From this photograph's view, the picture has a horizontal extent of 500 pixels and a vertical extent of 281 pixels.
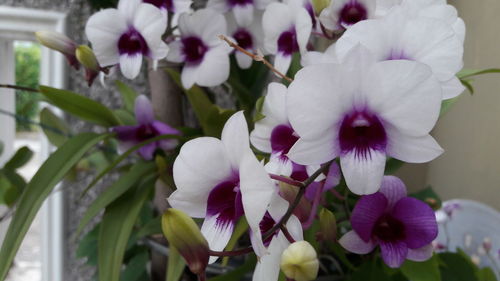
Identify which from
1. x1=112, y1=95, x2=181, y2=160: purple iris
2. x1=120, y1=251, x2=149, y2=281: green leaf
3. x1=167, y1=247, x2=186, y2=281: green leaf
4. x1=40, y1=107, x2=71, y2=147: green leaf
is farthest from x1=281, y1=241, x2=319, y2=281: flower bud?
x1=40, y1=107, x2=71, y2=147: green leaf

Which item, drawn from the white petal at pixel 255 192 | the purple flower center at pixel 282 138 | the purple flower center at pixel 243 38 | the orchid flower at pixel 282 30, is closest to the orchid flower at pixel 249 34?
the purple flower center at pixel 243 38

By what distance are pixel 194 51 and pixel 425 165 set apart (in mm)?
488

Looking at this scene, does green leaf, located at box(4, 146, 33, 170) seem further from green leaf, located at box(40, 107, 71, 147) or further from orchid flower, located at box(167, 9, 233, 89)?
orchid flower, located at box(167, 9, 233, 89)

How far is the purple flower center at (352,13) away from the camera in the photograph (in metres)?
0.35

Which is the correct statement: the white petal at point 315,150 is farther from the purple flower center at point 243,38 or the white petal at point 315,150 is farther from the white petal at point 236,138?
the purple flower center at point 243,38

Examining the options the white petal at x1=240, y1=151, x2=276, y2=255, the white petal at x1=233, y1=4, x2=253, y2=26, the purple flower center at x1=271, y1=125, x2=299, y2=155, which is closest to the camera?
the white petal at x1=240, y1=151, x2=276, y2=255

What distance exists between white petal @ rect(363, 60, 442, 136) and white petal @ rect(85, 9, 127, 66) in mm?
283

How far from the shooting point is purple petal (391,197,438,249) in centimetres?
33

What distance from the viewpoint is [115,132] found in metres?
0.53

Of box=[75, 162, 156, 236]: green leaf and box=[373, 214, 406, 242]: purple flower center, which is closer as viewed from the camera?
box=[373, 214, 406, 242]: purple flower center

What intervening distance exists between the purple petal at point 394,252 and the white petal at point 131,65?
26 centimetres

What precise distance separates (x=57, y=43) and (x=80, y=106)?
0.28 feet

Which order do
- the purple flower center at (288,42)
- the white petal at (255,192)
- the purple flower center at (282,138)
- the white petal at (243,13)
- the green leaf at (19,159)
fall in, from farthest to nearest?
1. the green leaf at (19,159)
2. the white petal at (243,13)
3. the purple flower center at (288,42)
4. the purple flower center at (282,138)
5. the white petal at (255,192)

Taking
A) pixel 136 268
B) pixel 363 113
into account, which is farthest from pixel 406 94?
pixel 136 268
